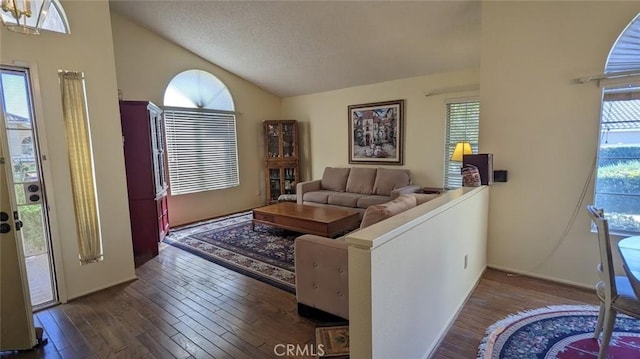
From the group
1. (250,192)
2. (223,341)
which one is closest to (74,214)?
(223,341)

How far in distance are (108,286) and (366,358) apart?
281 cm

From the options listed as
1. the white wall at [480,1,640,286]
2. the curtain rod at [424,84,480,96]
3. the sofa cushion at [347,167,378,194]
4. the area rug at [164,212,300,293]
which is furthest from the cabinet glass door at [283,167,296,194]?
the white wall at [480,1,640,286]

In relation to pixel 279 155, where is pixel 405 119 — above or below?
above

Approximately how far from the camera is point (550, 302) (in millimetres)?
2535

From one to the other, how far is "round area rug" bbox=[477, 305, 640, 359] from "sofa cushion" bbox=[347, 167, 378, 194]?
3181 mm

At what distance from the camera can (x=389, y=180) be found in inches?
200

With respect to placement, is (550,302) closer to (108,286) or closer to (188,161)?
(108,286)

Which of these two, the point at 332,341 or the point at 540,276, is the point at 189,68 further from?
the point at 540,276

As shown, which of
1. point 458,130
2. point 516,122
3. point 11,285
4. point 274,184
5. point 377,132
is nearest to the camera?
point 11,285

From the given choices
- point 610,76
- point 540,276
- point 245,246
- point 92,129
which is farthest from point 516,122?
point 92,129

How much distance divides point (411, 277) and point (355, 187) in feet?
12.5

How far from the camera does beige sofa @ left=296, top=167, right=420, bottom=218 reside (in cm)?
487

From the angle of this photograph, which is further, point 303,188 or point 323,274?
point 303,188

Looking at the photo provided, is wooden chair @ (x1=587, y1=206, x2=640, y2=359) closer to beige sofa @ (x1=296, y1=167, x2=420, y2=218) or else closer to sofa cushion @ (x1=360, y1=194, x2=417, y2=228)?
sofa cushion @ (x1=360, y1=194, x2=417, y2=228)
